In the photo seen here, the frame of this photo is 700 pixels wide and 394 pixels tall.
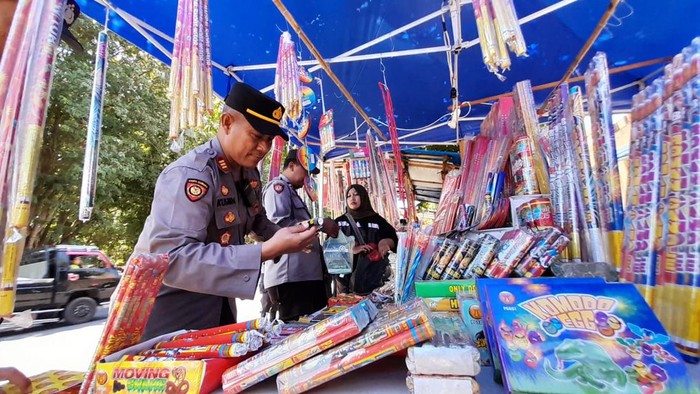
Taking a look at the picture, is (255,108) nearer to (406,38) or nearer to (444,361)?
(444,361)

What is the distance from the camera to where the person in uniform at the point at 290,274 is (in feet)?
8.16

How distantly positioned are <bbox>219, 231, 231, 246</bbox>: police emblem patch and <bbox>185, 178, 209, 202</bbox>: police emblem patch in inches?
9.5

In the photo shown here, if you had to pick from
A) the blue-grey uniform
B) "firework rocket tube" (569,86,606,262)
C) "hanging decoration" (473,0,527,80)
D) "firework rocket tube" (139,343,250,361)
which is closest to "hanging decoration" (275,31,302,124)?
the blue-grey uniform

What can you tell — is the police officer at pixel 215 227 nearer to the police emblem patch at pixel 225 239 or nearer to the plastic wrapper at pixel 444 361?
the police emblem patch at pixel 225 239

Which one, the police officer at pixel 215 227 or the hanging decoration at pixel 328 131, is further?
the hanging decoration at pixel 328 131

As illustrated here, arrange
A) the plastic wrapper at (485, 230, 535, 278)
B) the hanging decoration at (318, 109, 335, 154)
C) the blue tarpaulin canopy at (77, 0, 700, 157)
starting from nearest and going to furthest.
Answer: the plastic wrapper at (485, 230, 535, 278), the blue tarpaulin canopy at (77, 0, 700, 157), the hanging decoration at (318, 109, 335, 154)

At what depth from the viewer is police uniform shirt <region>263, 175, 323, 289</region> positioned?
2480 mm

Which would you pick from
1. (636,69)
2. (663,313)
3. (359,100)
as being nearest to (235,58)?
(359,100)

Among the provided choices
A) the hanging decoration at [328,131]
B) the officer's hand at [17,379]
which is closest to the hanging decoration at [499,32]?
the officer's hand at [17,379]

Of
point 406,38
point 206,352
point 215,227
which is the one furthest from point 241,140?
point 406,38

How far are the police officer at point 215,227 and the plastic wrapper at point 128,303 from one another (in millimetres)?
140

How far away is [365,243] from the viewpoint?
9.82 feet

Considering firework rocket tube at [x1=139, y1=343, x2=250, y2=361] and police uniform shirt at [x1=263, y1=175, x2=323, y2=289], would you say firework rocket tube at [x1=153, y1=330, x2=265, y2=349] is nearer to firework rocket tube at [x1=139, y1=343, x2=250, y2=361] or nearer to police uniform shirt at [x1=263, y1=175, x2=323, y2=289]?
firework rocket tube at [x1=139, y1=343, x2=250, y2=361]

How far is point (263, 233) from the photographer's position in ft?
5.96
